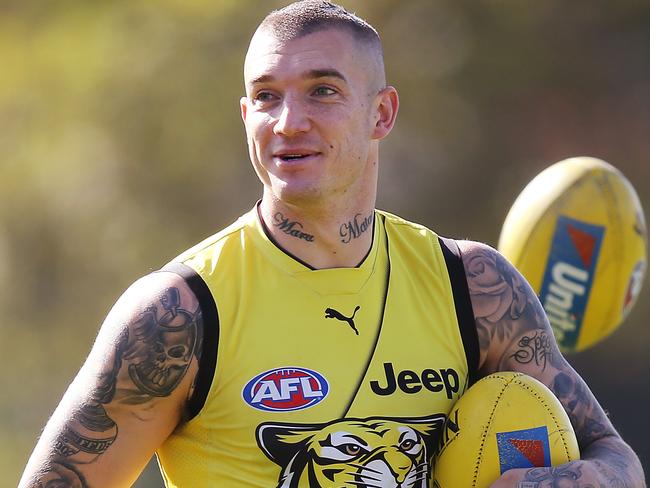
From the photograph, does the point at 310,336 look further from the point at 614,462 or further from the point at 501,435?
the point at 614,462

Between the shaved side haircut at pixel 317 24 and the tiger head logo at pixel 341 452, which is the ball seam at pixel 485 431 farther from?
the shaved side haircut at pixel 317 24

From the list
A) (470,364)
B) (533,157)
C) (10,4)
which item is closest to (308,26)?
(470,364)

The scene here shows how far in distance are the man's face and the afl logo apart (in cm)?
51

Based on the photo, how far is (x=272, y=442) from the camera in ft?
11.9

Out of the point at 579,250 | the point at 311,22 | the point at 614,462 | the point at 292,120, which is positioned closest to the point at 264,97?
the point at 292,120

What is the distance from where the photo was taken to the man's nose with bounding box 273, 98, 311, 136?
3750 millimetres

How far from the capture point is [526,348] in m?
4.07

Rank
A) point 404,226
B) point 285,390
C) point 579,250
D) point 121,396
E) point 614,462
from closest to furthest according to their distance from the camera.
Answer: point 121,396 < point 285,390 < point 614,462 < point 404,226 < point 579,250

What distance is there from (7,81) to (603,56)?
6289 millimetres

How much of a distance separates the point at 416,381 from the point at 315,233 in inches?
21.1

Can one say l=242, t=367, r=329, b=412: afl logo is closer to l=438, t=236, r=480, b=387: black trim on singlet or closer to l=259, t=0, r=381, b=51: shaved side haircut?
l=438, t=236, r=480, b=387: black trim on singlet

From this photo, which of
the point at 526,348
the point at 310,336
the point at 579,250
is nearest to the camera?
the point at 310,336

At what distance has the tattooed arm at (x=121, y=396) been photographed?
3.55m

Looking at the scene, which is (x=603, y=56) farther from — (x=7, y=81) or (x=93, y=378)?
(x=93, y=378)
